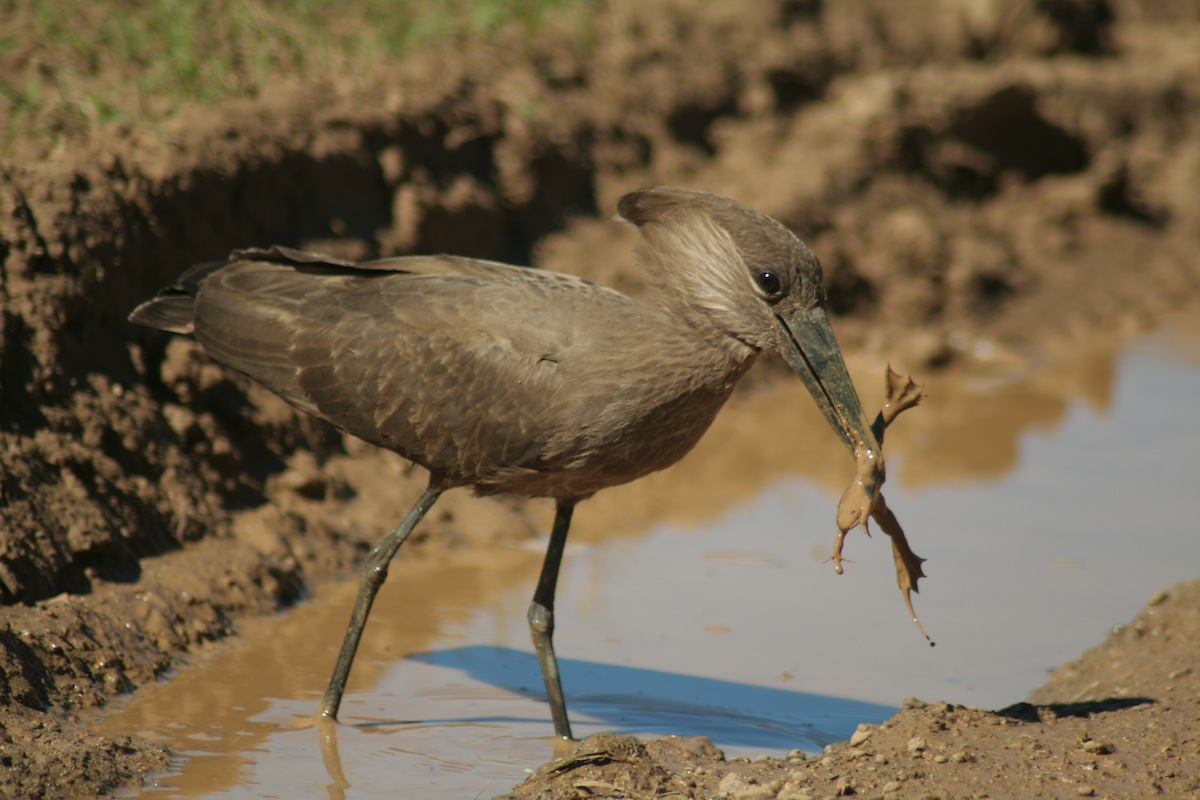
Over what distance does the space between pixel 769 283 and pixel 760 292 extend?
0.15ft

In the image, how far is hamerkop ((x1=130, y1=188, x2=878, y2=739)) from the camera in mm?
4652

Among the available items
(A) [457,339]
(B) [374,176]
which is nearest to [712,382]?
(A) [457,339]

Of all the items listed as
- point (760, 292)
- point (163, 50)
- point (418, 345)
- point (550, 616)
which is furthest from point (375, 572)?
point (163, 50)

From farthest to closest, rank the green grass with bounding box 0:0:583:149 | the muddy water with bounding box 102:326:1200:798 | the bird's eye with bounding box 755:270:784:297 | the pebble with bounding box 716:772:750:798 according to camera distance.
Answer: the green grass with bounding box 0:0:583:149
the muddy water with bounding box 102:326:1200:798
the bird's eye with bounding box 755:270:784:297
the pebble with bounding box 716:772:750:798

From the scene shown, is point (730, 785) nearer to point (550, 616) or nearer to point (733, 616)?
point (550, 616)

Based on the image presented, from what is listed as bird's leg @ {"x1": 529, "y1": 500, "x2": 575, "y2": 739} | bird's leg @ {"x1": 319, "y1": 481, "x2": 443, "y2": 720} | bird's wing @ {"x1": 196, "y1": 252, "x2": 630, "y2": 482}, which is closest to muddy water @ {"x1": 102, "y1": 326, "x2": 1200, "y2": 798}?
bird's leg @ {"x1": 529, "y1": 500, "x2": 575, "y2": 739}

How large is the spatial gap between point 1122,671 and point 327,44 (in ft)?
18.2

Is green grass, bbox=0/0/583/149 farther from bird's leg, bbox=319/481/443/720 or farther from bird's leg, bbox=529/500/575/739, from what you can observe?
bird's leg, bbox=529/500/575/739

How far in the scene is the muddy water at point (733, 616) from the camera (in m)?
4.83

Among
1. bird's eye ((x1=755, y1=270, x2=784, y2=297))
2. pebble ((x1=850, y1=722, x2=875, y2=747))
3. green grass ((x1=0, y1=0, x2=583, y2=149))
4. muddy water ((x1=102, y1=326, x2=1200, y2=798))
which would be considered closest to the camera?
pebble ((x1=850, y1=722, x2=875, y2=747))

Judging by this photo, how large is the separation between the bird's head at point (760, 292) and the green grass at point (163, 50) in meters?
3.20

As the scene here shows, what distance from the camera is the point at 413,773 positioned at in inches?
179

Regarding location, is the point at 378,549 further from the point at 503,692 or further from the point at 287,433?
the point at 287,433

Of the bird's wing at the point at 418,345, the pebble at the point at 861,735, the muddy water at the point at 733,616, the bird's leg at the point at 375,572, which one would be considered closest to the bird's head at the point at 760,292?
the bird's wing at the point at 418,345
